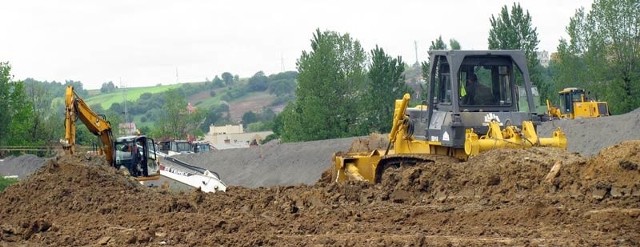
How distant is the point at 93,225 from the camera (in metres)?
15.7

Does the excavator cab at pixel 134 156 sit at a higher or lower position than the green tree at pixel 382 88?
lower

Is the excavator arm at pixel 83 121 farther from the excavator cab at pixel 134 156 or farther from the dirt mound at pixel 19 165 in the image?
the dirt mound at pixel 19 165

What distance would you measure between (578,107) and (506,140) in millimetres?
30462

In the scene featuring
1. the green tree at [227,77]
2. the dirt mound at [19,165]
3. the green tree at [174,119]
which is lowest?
the dirt mound at [19,165]

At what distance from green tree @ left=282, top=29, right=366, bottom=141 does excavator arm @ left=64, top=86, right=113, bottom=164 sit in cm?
2510

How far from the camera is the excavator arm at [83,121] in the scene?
25766 millimetres

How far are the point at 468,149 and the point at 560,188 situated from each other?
2968 mm

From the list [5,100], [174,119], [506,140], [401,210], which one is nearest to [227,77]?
[174,119]

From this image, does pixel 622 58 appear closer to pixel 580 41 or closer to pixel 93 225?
pixel 580 41

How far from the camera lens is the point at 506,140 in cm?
1661

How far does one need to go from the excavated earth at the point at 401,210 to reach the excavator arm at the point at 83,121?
5505 millimetres

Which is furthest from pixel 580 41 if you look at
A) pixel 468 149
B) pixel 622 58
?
pixel 468 149

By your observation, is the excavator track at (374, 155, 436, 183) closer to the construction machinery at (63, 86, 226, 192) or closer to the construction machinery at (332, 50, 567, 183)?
the construction machinery at (332, 50, 567, 183)

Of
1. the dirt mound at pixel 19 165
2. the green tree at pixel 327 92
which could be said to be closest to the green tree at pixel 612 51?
the green tree at pixel 327 92
